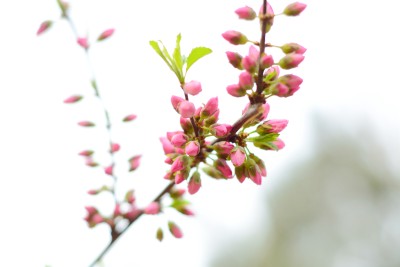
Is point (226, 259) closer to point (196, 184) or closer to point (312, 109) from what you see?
point (312, 109)

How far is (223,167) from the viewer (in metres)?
0.87

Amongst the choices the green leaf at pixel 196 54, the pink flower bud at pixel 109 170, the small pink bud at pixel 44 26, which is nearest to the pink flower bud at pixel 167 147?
the green leaf at pixel 196 54

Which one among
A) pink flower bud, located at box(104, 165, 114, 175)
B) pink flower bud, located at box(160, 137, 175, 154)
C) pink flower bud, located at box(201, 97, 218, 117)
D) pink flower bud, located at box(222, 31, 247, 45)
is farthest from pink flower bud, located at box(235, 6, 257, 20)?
pink flower bud, located at box(104, 165, 114, 175)

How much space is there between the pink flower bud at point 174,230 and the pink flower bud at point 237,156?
1.18 ft

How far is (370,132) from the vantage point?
48.5ft

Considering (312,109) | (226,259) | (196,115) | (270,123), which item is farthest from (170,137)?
(312,109)

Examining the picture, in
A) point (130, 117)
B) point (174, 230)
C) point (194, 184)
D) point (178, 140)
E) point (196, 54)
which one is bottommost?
point (174, 230)

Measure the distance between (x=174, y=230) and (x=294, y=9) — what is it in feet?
1.72

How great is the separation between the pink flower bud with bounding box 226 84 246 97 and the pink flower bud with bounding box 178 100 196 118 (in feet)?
0.23

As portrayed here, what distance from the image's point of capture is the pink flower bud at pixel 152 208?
1064 mm

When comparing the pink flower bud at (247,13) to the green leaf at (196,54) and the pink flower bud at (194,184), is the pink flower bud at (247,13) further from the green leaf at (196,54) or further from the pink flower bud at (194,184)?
the pink flower bud at (194,184)

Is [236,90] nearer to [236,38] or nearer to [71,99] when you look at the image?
[236,38]

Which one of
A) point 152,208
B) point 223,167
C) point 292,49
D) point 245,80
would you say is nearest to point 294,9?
point 292,49

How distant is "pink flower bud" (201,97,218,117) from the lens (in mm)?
882
